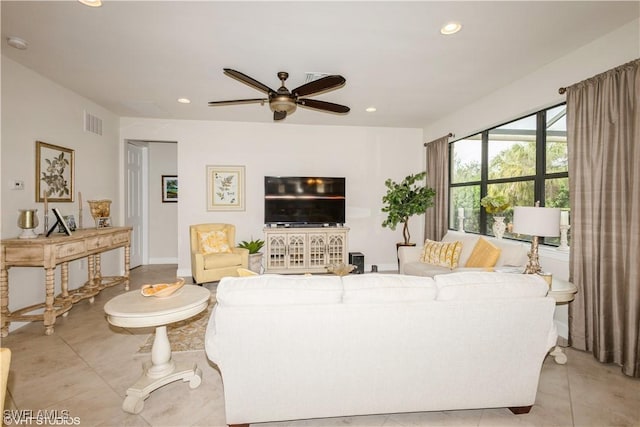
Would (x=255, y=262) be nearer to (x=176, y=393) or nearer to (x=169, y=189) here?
(x=169, y=189)

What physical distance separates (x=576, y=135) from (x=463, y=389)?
2574 mm

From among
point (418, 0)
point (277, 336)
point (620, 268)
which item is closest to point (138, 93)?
point (418, 0)

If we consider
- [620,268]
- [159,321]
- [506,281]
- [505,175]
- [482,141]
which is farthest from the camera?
[482,141]

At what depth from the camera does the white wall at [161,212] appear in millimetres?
6414

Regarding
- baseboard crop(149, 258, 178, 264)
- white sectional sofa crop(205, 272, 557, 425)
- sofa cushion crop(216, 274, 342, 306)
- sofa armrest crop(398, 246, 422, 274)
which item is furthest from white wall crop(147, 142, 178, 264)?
sofa cushion crop(216, 274, 342, 306)

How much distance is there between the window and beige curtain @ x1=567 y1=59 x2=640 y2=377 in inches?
18.7

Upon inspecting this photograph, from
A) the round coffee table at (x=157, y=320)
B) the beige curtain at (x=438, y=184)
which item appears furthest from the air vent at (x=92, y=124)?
the beige curtain at (x=438, y=184)

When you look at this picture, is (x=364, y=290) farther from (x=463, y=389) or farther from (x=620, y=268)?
(x=620, y=268)

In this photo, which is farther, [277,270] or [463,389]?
[277,270]

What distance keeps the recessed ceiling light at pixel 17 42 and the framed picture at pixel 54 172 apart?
1073 mm

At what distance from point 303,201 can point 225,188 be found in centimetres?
147

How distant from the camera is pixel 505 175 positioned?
4.08 meters

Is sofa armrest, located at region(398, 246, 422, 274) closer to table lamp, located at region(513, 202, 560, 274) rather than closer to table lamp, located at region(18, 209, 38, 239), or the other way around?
table lamp, located at region(513, 202, 560, 274)

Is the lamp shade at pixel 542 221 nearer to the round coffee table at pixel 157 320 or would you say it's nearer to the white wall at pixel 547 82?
the white wall at pixel 547 82
